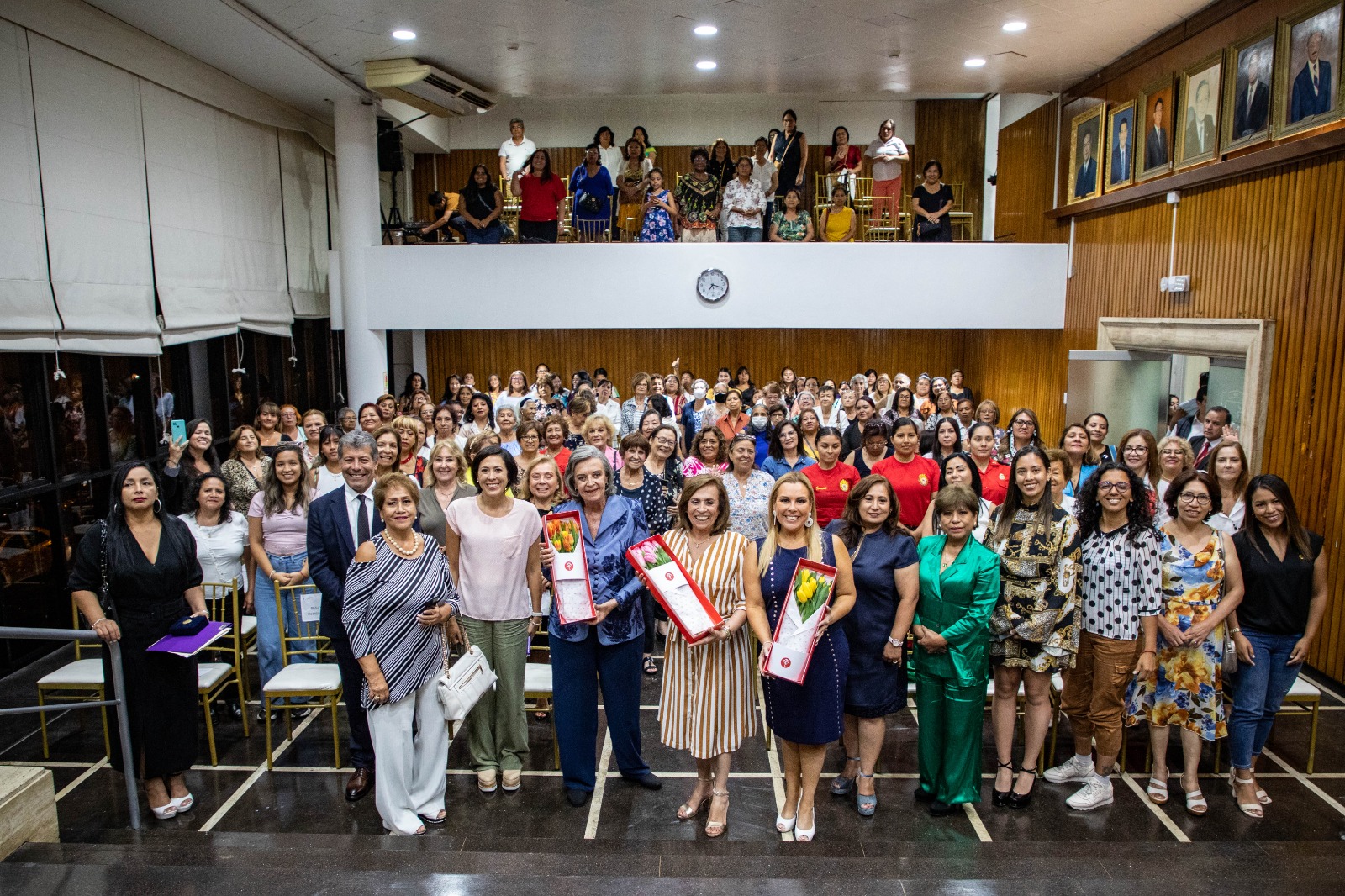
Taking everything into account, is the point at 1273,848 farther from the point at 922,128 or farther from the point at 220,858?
the point at 922,128

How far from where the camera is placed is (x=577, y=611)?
12.5ft

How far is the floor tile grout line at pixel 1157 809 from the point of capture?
377cm

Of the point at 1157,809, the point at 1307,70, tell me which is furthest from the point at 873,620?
the point at 1307,70

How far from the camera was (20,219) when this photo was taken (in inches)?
233

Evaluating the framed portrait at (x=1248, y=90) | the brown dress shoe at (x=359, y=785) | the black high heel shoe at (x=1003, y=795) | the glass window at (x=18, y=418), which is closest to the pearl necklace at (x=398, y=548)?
the brown dress shoe at (x=359, y=785)

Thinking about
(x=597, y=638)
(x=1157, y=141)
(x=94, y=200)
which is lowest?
(x=597, y=638)

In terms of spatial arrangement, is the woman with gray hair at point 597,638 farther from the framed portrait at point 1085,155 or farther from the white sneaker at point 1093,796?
the framed portrait at point 1085,155

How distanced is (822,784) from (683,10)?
6397 millimetres

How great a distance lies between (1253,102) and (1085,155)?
310cm

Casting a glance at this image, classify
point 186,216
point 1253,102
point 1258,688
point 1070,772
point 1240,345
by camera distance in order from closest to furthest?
point 1258,688
point 1070,772
point 1253,102
point 1240,345
point 186,216

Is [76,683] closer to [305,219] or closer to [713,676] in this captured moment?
[713,676]

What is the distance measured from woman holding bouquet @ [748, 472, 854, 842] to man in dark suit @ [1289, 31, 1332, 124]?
16.4 feet

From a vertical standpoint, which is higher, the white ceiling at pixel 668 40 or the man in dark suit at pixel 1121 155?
the white ceiling at pixel 668 40

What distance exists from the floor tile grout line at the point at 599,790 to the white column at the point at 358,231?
7177 millimetres
